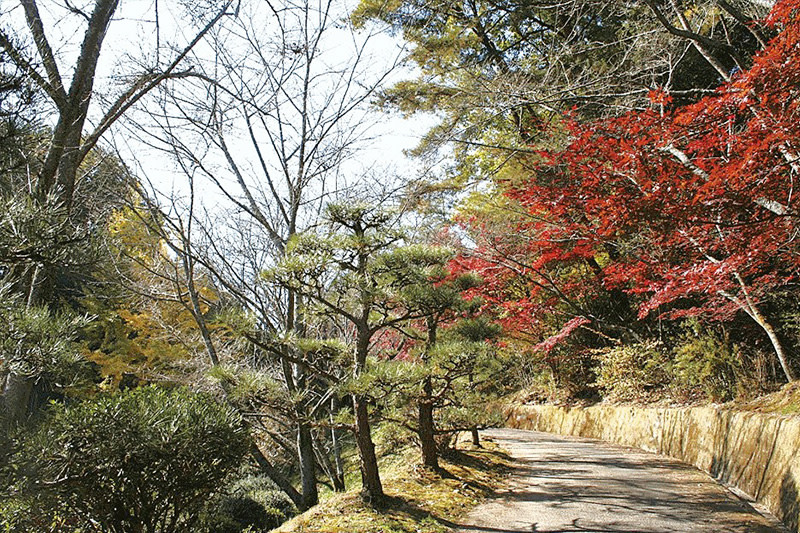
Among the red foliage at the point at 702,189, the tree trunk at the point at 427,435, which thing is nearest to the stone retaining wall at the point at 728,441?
the red foliage at the point at 702,189

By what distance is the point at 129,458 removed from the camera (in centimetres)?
276

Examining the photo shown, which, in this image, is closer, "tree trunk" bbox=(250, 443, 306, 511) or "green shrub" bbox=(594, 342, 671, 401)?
"tree trunk" bbox=(250, 443, 306, 511)

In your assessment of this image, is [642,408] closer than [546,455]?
No

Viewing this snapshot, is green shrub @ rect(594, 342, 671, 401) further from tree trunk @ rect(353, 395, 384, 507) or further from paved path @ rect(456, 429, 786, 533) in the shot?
tree trunk @ rect(353, 395, 384, 507)

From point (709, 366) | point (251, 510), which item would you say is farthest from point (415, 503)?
point (251, 510)

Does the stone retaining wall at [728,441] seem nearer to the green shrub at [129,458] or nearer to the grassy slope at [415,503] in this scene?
the grassy slope at [415,503]

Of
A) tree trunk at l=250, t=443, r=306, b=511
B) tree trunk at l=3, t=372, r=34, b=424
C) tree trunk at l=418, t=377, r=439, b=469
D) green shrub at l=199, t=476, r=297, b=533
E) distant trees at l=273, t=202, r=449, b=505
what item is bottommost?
green shrub at l=199, t=476, r=297, b=533

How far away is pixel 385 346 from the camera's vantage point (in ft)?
28.3


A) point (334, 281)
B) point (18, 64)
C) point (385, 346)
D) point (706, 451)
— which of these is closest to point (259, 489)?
point (385, 346)

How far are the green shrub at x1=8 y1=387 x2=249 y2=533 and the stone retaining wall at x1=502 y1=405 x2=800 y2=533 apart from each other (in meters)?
3.81

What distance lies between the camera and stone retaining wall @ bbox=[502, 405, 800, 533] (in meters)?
3.40

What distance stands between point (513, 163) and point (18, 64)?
26.0 feet

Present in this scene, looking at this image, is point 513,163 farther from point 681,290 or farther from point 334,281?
point 334,281

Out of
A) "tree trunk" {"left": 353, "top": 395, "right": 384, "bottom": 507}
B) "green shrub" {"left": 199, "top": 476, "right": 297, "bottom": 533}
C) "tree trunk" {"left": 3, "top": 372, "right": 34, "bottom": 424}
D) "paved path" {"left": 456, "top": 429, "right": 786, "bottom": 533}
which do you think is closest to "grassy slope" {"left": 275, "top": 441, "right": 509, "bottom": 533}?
"tree trunk" {"left": 353, "top": 395, "right": 384, "bottom": 507}
